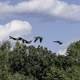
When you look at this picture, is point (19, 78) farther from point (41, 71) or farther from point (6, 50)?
point (6, 50)

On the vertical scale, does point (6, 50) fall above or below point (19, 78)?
above

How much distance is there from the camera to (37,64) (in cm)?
9669

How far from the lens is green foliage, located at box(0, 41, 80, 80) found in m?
92.6

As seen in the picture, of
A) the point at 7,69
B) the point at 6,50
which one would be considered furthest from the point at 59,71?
the point at 6,50

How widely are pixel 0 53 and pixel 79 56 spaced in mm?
18276

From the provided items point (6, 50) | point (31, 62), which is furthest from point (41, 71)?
point (6, 50)

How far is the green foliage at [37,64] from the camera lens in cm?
9262

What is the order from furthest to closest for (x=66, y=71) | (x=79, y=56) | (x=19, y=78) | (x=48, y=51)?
(x=79, y=56)
(x=48, y=51)
(x=66, y=71)
(x=19, y=78)

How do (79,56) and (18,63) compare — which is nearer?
(18,63)

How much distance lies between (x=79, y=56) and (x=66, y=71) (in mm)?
14226

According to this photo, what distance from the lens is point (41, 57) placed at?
98250 mm

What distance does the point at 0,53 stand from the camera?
3925 inches

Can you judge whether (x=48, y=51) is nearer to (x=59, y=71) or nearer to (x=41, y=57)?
(x=41, y=57)

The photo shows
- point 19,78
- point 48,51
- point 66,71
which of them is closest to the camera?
point 19,78
